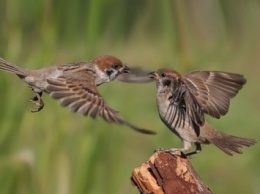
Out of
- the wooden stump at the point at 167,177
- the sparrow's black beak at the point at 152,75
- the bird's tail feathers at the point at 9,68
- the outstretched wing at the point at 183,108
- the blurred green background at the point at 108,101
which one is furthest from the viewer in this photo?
the blurred green background at the point at 108,101

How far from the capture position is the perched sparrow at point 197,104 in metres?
4.12

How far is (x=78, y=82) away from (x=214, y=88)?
54 cm

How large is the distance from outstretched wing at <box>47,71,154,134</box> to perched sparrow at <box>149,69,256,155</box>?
252mm

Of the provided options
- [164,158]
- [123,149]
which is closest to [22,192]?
[123,149]

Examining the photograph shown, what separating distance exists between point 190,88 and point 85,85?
16.1 inches

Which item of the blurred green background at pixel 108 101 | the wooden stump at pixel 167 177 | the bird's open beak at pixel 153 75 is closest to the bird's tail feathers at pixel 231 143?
the bird's open beak at pixel 153 75

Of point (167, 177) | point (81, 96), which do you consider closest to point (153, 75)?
point (81, 96)

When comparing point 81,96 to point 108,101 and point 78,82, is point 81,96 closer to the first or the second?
point 78,82

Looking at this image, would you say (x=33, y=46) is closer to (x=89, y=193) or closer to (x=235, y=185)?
(x=89, y=193)

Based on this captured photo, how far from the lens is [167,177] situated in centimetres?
353

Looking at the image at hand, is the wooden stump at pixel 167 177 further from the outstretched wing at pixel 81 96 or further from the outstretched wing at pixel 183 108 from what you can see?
the outstretched wing at pixel 183 108

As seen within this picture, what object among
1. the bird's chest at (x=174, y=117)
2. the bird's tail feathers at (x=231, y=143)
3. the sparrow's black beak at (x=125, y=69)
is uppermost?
the sparrow's black beak at (x=125, y=69)

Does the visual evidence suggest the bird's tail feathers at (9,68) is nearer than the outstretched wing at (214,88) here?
Yes

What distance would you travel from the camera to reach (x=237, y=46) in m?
6.28
